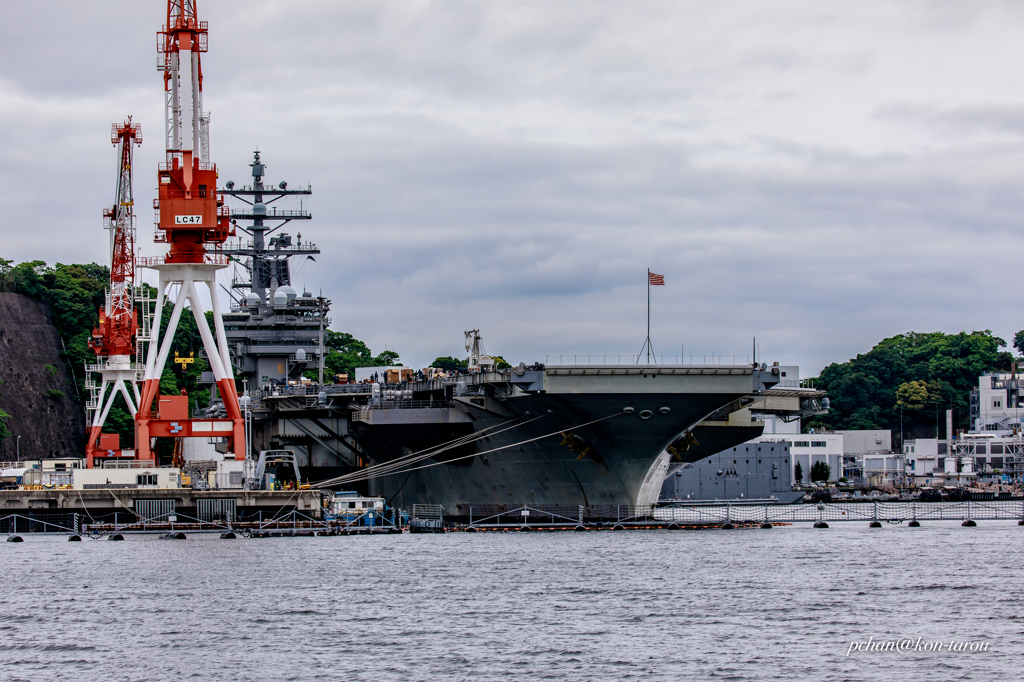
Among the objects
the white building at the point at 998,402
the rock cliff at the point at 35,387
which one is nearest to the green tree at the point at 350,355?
the rock cliff at the point at 35,387

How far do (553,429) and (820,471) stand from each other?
59.6 metres

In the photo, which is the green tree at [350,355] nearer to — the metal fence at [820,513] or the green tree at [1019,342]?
the metal fence at [820,513]

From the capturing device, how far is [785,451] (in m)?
74.1

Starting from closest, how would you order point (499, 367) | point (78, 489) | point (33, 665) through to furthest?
point (33, 665) < point (499, 367) < point (78, 489)

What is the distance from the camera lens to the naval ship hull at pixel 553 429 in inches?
1468

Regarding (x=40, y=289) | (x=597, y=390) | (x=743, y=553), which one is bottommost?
(x=743, y=553)

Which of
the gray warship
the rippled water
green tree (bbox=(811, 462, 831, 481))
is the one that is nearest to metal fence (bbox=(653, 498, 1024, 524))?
the gray warship

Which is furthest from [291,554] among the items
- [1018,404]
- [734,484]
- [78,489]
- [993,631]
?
[1018,404]

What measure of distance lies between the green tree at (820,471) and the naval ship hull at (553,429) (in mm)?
51826

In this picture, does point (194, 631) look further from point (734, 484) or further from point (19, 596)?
point (734, 484)

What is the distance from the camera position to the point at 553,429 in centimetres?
4044

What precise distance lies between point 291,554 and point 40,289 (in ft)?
209

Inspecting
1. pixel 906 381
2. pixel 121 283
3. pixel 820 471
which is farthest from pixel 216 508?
pixel 906 381

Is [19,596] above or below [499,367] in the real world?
below
